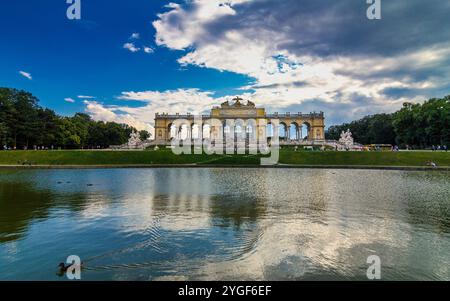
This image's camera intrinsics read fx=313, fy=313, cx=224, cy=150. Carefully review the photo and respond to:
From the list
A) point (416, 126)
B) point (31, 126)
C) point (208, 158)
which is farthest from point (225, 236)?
point (416, 126)

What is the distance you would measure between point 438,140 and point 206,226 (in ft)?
234

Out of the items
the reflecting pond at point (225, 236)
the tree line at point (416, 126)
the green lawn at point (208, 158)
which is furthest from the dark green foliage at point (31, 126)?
the tree line at point (416, 126)

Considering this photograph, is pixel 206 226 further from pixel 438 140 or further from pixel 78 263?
pixel 438 140

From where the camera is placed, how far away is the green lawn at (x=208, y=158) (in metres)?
42.9

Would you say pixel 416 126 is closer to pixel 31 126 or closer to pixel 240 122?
pixel 240 122

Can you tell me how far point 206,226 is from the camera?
10500 millimetres

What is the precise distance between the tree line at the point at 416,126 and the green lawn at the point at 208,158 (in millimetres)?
19266

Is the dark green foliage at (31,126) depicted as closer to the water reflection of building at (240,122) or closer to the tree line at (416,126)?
the water reflection of building at (240,122)

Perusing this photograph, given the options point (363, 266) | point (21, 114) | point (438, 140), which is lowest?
point (363, 266)

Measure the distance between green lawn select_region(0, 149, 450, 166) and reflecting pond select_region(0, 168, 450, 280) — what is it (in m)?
28.1

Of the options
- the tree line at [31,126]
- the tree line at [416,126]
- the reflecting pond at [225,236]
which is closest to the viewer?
the reflecting pond at [225,236]

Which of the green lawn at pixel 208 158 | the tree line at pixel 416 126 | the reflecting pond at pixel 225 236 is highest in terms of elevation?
the tree line at pixel 416 126

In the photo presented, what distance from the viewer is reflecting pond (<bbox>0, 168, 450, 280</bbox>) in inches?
273
